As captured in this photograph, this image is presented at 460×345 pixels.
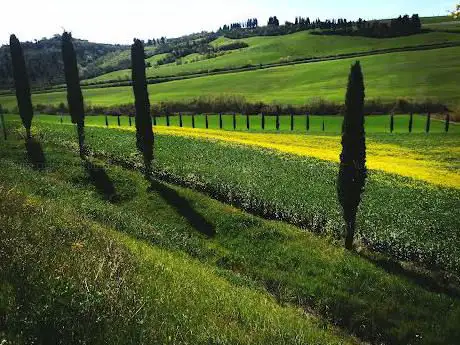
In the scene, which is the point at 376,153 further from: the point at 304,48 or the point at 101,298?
the point at 304,48

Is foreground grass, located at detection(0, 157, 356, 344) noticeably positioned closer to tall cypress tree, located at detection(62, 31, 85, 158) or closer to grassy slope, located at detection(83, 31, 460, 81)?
tall cypress tree, located at detection(62, 31, 85, 158)

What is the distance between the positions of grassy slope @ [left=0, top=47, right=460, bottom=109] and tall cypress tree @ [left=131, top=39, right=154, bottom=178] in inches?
2058

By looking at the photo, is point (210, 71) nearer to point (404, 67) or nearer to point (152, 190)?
point (404, 67)

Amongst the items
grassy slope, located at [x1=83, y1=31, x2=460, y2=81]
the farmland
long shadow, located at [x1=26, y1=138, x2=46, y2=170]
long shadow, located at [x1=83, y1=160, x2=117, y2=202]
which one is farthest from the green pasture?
grassy slope, located at [x1=83, y1=31, x2=460, y2=81]

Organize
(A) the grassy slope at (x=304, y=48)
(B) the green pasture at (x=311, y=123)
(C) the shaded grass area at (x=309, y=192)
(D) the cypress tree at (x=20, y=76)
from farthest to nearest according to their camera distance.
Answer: (A) the grassy slope at (x=304, y=48), (B) the green pasture at (x=311, y=123), (D) the cypress tree at (x=20, y=76), (C) the shaded grass area at (x=309, y=192)

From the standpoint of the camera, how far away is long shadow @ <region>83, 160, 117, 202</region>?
31.1 meters

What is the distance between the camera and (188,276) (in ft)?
46.7

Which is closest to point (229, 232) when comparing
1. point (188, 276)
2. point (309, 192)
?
point (309, 192)

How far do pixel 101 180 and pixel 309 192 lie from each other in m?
14.7

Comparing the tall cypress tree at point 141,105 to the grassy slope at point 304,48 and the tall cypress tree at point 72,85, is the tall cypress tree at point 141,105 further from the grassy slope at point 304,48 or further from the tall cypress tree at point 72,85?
the grassy slope at point 304,48

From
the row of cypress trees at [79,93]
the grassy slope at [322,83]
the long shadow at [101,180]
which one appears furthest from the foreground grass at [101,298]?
the grassy slope at [322,83]

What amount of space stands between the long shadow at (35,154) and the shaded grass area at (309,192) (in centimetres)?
227

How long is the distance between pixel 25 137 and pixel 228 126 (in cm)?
3361

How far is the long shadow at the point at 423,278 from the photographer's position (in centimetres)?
1961
